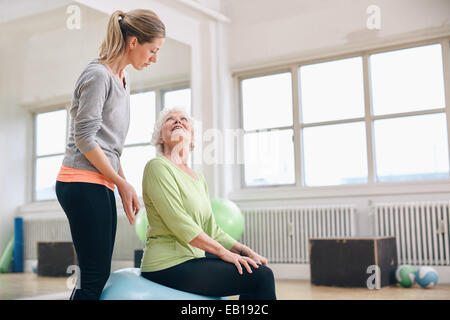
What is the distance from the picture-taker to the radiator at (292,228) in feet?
15.7

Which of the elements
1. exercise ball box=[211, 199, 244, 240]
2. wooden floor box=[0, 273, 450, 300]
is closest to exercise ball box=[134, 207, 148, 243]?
exercise ball box=[211, 199, 244, 240]

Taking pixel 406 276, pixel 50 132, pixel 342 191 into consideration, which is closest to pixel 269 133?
pixel 342 191

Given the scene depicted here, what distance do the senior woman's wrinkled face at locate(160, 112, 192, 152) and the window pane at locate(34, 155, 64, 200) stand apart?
1916 millimetres

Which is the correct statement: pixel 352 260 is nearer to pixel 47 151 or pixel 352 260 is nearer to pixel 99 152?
pixel 47 151

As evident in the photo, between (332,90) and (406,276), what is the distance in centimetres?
199

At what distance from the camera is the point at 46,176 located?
11.4ft

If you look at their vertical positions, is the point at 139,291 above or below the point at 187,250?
below

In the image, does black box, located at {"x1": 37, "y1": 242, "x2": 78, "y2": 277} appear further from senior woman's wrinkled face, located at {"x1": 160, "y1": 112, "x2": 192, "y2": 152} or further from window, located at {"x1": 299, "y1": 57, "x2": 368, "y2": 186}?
window, located at {"x1": 299, "y1": 57, "x2": 368, "y2": 186}

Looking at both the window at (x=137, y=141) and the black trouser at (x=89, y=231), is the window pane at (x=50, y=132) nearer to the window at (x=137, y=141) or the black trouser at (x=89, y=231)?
the window at (x=137, y=141)

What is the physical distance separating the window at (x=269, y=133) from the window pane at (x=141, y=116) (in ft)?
4.05

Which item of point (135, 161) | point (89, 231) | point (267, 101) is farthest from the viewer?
point (267, 101)

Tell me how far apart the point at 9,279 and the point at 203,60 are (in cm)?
309

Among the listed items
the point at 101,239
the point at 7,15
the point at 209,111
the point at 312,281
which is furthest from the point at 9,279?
the point at 209,111

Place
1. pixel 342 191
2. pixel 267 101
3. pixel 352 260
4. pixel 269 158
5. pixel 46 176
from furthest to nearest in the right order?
1. pixel 267 101
2. pixel 269 158
3. pixel 342 191
4. pixel 352 260
5. pixel 46 176
